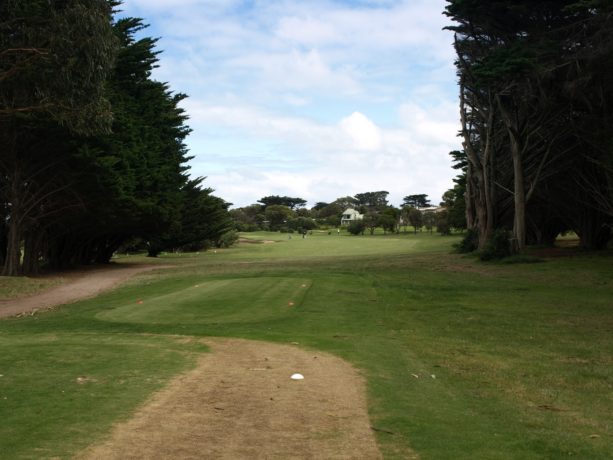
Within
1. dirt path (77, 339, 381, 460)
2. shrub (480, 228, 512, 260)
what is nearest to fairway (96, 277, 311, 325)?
dirt path (77, 339, 381, 460)

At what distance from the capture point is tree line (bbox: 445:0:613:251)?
3061 centimetres

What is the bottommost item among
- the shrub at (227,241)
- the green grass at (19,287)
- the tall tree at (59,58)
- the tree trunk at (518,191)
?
the green grass at (19,287)

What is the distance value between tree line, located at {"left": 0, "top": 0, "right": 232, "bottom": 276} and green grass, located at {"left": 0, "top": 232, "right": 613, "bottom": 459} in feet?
26.5

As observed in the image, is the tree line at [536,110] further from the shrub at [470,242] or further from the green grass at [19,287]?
the green grass at [19,287]

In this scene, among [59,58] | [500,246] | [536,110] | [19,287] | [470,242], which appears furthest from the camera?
[470,242]

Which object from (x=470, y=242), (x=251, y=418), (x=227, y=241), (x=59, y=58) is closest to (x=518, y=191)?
(x=470, y=242)

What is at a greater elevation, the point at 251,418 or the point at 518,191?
the point at 518,191

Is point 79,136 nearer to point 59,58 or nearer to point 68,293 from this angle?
point 68,293

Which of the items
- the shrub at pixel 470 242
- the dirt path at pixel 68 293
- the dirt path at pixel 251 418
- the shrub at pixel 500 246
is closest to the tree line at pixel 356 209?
the shrub at pixel 470 242

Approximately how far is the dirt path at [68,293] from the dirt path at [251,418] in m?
14.2

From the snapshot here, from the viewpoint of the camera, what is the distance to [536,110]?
37.0 metres

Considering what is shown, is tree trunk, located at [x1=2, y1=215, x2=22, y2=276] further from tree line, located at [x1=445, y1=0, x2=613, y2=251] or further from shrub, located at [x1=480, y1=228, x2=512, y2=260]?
shrub, located at [x1=480, y1=228, x2=512, y2=260]

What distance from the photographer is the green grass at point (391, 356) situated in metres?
5.93

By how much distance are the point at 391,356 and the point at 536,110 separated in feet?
102
